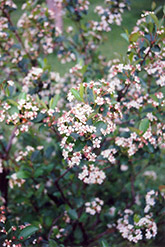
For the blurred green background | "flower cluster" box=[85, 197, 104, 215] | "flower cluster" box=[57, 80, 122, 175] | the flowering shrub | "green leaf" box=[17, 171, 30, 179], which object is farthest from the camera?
the blurred green background

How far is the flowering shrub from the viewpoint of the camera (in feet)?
4.34

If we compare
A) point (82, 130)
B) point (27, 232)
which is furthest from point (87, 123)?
point (27, 232)

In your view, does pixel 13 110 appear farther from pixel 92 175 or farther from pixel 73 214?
pixel 73 214

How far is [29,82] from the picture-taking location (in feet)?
5.73

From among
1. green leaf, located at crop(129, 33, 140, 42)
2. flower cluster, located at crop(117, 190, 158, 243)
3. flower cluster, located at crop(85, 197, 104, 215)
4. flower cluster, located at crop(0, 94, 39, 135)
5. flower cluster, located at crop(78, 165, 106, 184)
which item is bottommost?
flower cluster, located at crop(117, 190, 158, 243)

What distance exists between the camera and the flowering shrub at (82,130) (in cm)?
132

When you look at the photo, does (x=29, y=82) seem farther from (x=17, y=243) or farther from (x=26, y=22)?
(x=17, y=243)

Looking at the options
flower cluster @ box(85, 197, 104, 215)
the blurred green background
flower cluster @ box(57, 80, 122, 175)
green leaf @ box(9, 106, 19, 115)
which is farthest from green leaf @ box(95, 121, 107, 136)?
the blurred green background

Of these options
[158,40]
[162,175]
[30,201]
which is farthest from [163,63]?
[162,175]

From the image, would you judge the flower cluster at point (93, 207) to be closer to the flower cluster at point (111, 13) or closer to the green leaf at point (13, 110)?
the green leaf at point (13, 110)

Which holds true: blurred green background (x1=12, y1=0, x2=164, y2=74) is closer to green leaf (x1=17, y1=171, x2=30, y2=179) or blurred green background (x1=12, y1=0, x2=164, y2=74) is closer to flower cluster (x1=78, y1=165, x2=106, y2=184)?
green leaf (x1=17, y1=171, x2=30, y2=179)

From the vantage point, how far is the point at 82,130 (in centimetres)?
119

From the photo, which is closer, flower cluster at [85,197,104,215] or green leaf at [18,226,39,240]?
green leaf at [18,226,39,240]

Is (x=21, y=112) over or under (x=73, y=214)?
over
